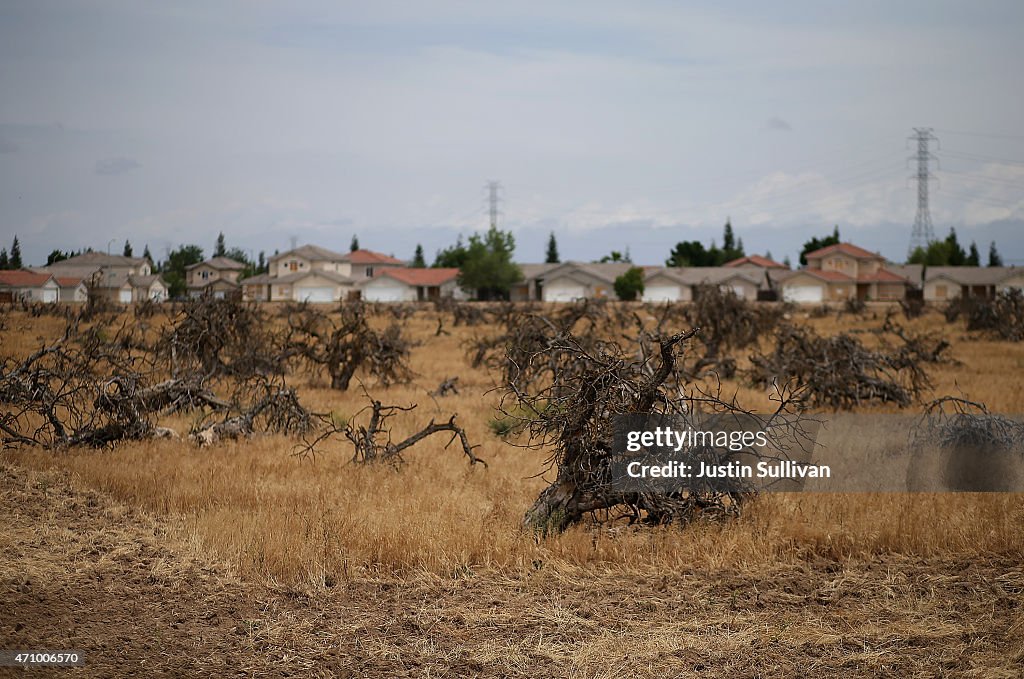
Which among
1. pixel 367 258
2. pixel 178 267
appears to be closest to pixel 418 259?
pixel 367 258

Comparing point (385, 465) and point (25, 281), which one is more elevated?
point (25, 281)

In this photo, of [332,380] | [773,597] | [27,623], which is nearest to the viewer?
[27,623]

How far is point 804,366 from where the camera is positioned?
18.6 metres

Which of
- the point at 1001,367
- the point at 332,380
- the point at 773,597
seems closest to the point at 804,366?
the point at 1001,367

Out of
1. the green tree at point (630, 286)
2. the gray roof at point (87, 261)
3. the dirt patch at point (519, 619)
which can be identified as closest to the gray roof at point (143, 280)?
the gray roof at point (87, 261)

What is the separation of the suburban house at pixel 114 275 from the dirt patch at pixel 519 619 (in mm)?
13048

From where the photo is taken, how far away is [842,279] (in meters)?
99.8

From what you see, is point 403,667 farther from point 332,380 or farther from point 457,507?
point 332,380

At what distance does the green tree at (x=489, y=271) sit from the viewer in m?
105

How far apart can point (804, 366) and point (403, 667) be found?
1426 centimetres

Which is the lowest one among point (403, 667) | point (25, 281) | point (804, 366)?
point (403, 667)

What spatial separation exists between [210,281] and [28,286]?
32.3ft

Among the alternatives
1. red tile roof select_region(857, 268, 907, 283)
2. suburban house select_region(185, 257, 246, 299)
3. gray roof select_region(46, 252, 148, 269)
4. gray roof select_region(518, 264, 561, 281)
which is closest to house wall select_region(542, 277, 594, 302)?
gray roof select_region(518, 264, 561, 281)

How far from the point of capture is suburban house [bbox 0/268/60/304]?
17609 mm
